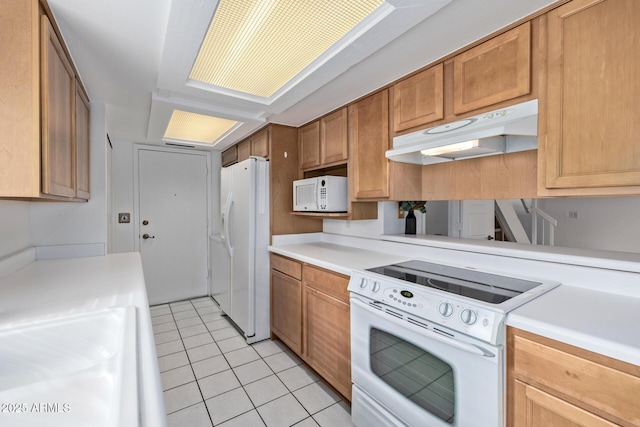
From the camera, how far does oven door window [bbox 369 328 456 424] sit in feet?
3.98

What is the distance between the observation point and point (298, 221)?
9.69ft

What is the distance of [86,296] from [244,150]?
2.43 metres

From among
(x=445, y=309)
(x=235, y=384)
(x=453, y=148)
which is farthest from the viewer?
(x=235, y=384)

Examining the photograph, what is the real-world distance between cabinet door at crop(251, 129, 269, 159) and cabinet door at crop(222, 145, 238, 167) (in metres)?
0.57

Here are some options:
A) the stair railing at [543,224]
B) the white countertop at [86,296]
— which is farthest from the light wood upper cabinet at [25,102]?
the stair railing at [543,224]

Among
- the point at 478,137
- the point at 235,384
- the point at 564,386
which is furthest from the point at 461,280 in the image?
the point at 235,384

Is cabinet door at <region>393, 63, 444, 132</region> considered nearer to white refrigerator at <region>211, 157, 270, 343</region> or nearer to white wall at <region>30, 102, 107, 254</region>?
white refrigerator at <region>211, 157, 270, 343</region>

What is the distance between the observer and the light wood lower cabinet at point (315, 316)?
1.85 m

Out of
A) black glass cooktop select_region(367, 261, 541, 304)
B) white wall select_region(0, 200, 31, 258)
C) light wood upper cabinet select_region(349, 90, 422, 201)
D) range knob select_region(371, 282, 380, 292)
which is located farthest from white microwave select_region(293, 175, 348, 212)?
white wall select_region(0, 200, 31, 258)

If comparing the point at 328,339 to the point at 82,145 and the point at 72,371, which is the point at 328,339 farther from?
the point at 82,145

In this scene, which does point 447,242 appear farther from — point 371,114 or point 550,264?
point 371,114

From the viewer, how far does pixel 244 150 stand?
3.38m

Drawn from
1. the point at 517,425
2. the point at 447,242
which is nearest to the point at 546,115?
the point at 447,242

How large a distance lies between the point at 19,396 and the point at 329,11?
164 cm
